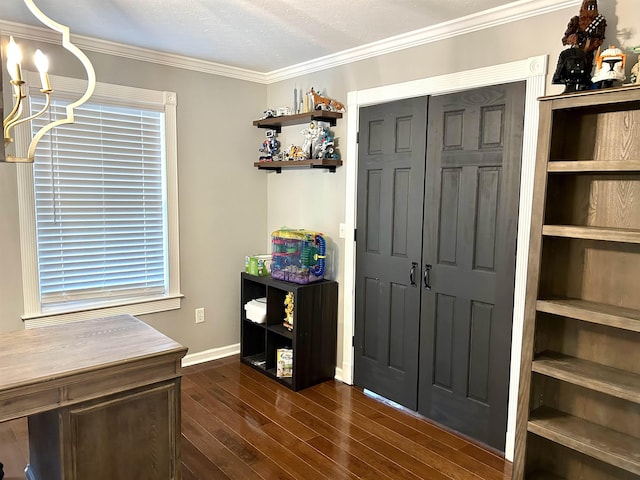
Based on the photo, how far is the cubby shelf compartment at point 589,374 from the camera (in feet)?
6.40

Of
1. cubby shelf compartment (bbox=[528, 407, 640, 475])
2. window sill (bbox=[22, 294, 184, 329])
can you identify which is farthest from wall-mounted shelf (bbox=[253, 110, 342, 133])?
cubby shelf compartment (bbox=[528, 407, 640, 475])

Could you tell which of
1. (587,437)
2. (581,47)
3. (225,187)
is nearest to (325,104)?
(225,187)

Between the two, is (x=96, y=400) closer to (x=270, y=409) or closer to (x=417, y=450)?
(x=270, y=409)

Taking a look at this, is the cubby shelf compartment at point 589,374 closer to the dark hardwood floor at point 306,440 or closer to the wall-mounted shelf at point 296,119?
the dark hardwood floor at point 306,440

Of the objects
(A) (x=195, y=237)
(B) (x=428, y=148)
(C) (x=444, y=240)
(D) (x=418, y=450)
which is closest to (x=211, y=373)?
(A) (x=195, y=237)

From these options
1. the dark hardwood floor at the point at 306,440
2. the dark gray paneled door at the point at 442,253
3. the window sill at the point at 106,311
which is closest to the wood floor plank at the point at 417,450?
the dark hardwood floor at the point at 306,440

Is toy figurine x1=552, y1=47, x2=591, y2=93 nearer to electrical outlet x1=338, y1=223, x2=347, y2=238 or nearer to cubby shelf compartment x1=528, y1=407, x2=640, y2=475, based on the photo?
cubby shelf compartment x1=528, y1=407, x2=640, y2=475

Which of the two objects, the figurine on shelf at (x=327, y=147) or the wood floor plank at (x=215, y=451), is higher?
the figurine on shelf at (x=327, y=147)

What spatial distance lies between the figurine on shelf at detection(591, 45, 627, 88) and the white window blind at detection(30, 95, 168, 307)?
2975 millimetres

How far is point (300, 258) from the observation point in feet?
12.0

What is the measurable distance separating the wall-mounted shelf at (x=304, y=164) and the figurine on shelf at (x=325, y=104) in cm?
39

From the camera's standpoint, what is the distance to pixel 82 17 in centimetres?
280

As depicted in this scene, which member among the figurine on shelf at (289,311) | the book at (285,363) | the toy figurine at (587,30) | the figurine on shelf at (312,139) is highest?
the toy figurine at (587,30)

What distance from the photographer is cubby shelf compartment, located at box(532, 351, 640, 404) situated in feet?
6.40
